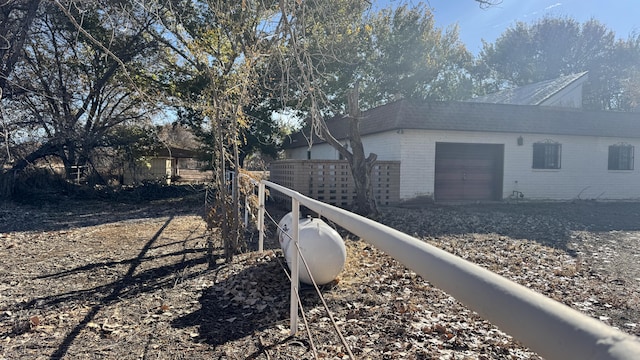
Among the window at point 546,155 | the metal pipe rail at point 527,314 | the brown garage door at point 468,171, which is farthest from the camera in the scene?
the window at point 546,155

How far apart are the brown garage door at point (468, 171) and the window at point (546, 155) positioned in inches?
60.1

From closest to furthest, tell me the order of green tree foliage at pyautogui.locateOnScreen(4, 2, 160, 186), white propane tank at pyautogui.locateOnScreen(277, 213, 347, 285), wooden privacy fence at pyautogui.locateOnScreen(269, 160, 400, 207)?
white propane tank at pyautogui.locateOnScreen(277, 213, 347, 285)
green tree foliage at pyautogui.locateOnScreen(4, 2, 160, 186)
wooden privacy fence at pyautogui.locateOnScreen(269, 160, 400, 207)

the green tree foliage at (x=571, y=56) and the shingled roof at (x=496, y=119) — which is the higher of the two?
the green tree foliage at (x=571, y=56)

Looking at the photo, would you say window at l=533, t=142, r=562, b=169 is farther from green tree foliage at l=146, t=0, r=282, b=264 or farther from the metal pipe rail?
the metal pipe rail

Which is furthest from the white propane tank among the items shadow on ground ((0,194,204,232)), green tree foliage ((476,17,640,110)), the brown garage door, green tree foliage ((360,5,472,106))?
green tree foliage ((476,17,640,110))

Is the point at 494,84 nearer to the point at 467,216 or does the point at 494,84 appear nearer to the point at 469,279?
the point at 467,216

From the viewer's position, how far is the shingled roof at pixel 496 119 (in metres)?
13.9

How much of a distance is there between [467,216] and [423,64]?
16402 millimetres

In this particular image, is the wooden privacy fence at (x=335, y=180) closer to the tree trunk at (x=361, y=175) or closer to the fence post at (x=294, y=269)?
the tree trunk at (x=361, y=175)

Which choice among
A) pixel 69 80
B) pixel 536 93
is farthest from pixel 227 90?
pixel 536 93

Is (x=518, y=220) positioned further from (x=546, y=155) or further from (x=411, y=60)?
(x=411, y=60)

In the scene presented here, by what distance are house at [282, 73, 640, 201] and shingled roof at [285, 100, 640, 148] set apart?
4cm

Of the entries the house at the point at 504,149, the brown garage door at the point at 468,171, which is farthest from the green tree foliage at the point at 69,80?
the brown garage door at the point at 468,171

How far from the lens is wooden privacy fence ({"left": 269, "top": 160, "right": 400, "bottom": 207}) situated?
42.2ft
